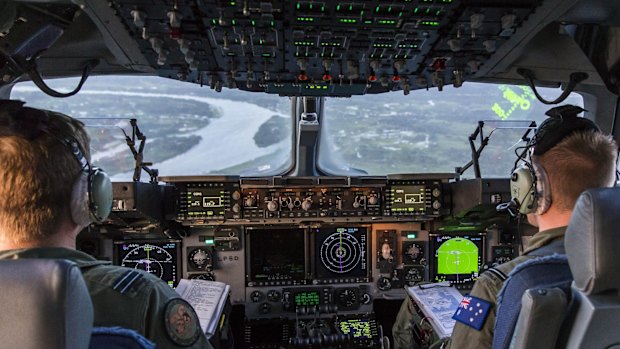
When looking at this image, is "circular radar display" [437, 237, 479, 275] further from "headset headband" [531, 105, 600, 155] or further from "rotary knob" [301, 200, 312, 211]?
"headset headband" [531, 105, 600, 155]

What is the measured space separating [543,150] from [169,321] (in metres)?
1.18

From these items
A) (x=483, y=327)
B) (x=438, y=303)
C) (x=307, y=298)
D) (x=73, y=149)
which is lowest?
(x=307, y=298)

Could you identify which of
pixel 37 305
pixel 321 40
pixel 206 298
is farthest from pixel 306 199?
pixel 37 305

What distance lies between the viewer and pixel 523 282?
1246 millimetres

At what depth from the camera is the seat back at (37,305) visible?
77cm

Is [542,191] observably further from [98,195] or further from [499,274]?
[98,195]

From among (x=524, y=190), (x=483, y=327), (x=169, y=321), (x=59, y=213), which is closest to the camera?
(x=59, y=213)

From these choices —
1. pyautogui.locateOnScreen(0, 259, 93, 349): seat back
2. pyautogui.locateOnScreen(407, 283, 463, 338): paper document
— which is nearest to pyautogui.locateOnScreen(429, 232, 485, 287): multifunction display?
pyautogui.locateOnScreen(407, 283, 463, 338): paper document

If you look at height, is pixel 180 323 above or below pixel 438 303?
above

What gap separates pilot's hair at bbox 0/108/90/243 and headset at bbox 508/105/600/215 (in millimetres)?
1285

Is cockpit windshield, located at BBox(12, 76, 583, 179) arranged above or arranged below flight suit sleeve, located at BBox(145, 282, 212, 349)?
above

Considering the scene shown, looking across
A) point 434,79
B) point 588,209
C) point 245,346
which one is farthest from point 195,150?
point 588,209

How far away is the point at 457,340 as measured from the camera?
60.4 inches

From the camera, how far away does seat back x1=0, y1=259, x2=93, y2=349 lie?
774 millimetres
